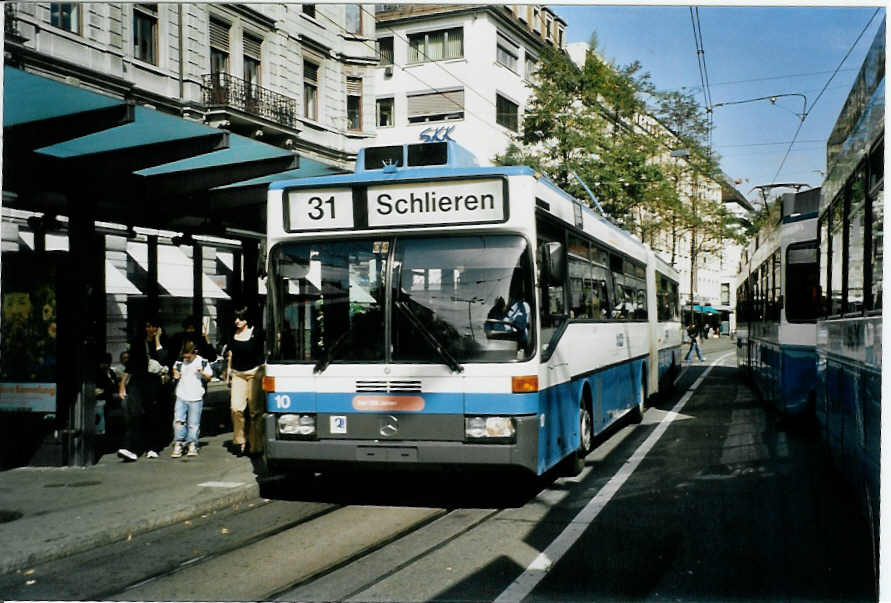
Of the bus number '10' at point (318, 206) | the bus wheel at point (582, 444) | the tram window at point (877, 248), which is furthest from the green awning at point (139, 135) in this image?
the tram window at point (877, 248)

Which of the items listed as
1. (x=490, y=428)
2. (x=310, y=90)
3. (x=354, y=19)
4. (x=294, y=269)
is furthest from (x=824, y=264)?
(x=354, y=19)

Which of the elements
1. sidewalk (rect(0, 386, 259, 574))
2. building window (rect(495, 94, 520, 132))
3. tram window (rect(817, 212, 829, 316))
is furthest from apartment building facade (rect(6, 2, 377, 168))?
tram window (rect(817, 212, 829, 316))

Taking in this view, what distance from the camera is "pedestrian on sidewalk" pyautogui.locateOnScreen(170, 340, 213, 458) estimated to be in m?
10.9

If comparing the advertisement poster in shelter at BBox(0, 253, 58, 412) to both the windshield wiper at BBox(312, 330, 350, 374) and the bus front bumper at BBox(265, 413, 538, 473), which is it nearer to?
the bus front bumper at BBox(265, 413, 538, 473)

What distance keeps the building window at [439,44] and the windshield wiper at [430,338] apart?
32069 millimetres

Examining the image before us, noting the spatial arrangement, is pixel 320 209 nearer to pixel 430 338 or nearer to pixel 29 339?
pixel 430 338

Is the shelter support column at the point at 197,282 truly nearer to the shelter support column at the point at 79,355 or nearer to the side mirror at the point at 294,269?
the shelter support column at the point at 79,355

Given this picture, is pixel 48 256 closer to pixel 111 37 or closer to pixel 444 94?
pixel 111 37

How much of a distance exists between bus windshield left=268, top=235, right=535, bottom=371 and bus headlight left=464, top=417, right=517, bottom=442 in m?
0.48

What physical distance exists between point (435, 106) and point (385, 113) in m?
2.32

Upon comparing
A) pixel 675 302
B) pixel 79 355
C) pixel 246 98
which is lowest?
pixel 79 355

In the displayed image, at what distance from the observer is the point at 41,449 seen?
10.3 m

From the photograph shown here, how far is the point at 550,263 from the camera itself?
25.6ft

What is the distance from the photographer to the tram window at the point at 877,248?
19.8ft
